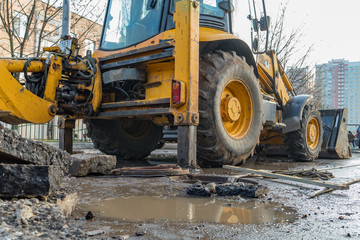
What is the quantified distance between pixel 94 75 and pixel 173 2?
5.02ft

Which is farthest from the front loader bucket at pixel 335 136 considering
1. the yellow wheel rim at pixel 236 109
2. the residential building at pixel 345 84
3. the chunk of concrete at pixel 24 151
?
the residential building at pixel 345 84

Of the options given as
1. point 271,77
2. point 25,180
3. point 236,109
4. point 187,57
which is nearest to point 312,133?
point 271,77

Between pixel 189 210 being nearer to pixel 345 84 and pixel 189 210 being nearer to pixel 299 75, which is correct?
pixel 299 75

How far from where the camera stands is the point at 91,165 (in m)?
3.97

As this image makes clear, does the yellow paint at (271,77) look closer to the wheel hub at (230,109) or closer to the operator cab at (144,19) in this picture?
the operator cab at (144,19)

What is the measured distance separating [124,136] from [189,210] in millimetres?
3950

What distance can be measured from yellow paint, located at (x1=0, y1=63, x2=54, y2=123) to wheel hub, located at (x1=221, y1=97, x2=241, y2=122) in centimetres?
246

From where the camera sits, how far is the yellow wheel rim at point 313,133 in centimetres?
763

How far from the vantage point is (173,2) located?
16.3ft

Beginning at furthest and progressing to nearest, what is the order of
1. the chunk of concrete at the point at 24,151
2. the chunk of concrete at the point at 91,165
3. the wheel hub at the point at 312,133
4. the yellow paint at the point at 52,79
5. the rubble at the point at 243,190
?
the wheel hub at the point at 312,133, the yellow paint at the point at 52,79, the chunk of concrete at the point at 91,165, the rubble at the point at 243,190, the chunk of concrete at the point at 24,151

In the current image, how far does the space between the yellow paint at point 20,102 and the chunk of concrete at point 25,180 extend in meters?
2.63

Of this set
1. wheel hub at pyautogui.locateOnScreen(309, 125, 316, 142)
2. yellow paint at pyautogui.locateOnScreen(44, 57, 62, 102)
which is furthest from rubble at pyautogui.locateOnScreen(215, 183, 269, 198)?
wheel hub at pyautogui.locateOnScreen(309, 125, 316, 142)

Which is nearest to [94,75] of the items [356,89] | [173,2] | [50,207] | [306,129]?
[173,2]

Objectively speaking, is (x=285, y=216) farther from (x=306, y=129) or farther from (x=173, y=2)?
(x=306, y=129)
